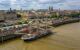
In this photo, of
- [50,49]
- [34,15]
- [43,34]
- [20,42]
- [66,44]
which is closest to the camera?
[50,49]

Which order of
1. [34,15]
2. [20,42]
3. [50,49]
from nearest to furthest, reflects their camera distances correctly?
[50,49] < [20,42] < [34,15]

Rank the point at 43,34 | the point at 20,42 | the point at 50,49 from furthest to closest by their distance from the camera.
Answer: the point at 43,34
the point at 20,42
the point at 50,49

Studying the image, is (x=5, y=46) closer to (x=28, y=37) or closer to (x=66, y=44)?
(x=28, y=37)

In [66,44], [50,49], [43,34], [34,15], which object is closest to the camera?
[50,49]

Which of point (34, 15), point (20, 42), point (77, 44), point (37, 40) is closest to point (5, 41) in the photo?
point (20, 42)

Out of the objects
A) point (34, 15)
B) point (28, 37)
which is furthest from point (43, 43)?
point (34, 15)

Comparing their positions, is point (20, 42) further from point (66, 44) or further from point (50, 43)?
point (66, 44)

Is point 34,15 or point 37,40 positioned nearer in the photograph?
point 37,40

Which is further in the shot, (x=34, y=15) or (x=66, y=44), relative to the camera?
(x=34, y=15)
